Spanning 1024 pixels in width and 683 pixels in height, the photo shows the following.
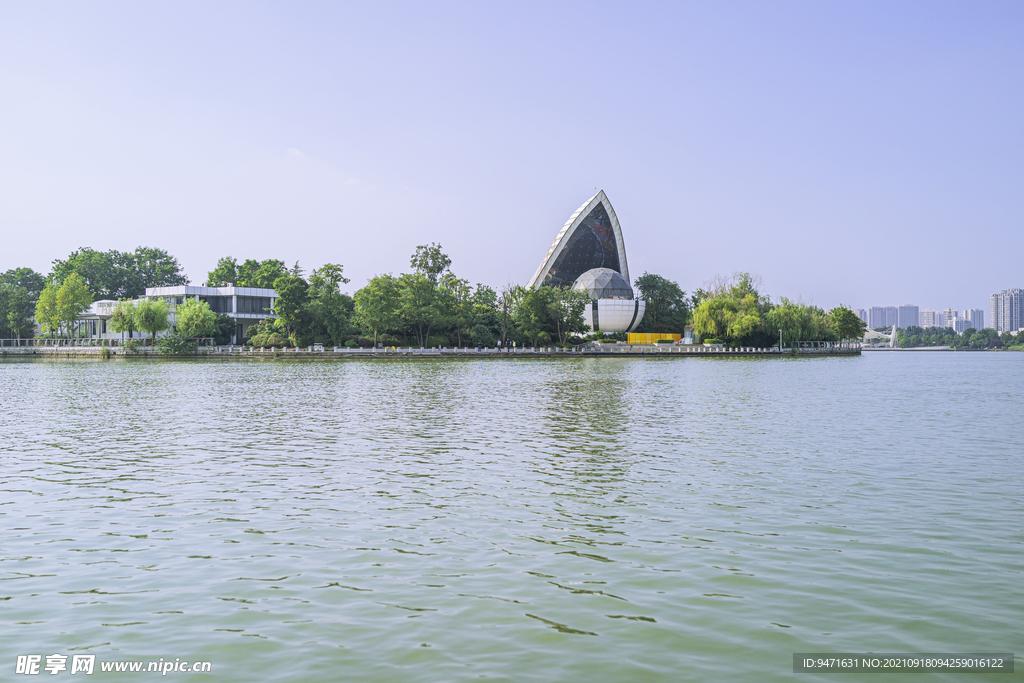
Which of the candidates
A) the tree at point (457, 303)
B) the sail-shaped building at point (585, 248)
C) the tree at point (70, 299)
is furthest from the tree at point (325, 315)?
the sail-shaped building at point (585, 248)

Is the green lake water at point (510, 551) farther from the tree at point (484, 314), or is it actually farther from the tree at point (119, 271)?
the tree at point (119, 271)

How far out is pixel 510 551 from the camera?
24.0ft

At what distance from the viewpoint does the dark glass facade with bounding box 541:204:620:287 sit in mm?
124562

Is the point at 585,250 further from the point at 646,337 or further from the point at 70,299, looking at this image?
the point at 70,299

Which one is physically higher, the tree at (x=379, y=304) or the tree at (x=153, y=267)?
the tree at (x=153, y=267)

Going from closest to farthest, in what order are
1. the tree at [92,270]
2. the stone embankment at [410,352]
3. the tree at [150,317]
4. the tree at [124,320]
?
the stone embankment at [410,352], the tree at [150,317], the tree at [124,320], the tree at [92,270]

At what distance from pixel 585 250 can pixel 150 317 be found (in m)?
71.4

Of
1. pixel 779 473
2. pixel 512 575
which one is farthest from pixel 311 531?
pixel 779 473

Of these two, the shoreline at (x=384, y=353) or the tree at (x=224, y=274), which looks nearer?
the shoreline at (x=384, y=353)

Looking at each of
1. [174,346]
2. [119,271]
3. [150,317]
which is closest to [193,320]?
[174,346]

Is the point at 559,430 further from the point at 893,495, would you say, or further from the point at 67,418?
the point at 67,418

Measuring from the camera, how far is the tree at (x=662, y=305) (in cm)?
10719

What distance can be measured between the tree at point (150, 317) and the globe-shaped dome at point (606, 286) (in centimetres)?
5368

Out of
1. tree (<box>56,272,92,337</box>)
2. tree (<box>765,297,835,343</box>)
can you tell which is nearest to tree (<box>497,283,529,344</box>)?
tree (<box>765,297,835,343</box>)
